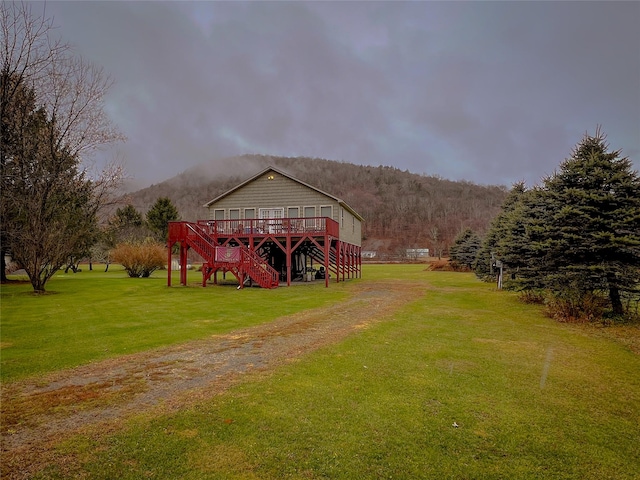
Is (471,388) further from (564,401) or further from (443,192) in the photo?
(443,192)

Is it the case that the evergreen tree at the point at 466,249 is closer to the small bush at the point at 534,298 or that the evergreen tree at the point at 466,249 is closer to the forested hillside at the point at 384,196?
the small bush at the point at 534,298

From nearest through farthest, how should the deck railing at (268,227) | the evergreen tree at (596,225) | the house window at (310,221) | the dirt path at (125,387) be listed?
the dirt path at (125,387) < the evergreen tree at (596,225) < the deck railing at (268,227) < the house window at (310,221)

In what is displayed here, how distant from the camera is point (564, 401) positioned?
17.6 ft

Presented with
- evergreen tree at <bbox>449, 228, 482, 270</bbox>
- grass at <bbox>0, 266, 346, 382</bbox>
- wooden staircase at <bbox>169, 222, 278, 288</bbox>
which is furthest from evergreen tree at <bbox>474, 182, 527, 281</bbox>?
wooden staircase at <bbox>169, 222, 278, 288</bbox>

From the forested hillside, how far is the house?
3098 inches

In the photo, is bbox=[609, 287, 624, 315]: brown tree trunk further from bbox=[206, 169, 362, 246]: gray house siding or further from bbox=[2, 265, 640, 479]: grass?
bbox=[206, 169, 362, 246]: gray house siding

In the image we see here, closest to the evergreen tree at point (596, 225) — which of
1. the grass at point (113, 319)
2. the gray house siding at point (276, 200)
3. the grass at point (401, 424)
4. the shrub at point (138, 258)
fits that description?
the grass at point (401, 424)

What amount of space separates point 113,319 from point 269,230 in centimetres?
1329

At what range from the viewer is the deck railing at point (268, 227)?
74.9 feet

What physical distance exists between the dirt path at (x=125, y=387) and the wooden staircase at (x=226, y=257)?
11.2 meters

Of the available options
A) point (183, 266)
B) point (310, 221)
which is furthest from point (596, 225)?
point (183, 266)

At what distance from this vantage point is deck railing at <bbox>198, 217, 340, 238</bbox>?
899 inches

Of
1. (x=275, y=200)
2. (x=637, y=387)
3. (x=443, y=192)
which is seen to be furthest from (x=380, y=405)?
(x=443, y=192)

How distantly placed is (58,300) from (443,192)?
146615 millimetres
